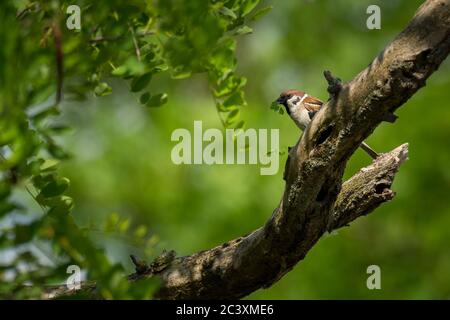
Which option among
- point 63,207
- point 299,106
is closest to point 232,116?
point 63,207

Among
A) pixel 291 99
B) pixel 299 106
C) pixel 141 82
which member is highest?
pixel 291 99

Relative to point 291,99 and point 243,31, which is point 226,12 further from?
point 291,99

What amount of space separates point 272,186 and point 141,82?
8030 mm

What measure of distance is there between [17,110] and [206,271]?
63.3 inches

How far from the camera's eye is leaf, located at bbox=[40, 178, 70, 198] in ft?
12.7

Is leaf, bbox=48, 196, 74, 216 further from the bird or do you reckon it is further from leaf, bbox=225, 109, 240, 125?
the bird

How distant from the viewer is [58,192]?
389cm

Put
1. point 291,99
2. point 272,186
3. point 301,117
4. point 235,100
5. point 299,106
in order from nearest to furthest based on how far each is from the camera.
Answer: point 235,100 → point 301,117 → point 299,106 → point 291,99 → point 272,186

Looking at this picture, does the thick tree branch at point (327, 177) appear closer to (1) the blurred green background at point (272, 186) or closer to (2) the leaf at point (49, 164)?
(2) the leaf at point (49, 164)

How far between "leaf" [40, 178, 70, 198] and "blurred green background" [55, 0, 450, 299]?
695 centimetres

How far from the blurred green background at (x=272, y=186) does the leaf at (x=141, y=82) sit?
6.98m

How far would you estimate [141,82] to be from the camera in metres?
3.95
